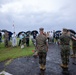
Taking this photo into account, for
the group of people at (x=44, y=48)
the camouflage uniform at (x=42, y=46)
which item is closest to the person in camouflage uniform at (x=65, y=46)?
the group of people at (x=44, y=48)

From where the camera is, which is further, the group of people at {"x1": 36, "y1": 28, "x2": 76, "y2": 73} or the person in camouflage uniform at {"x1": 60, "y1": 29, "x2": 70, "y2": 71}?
the person in camouflage uniform at {"x1": 60, "y1": 29, "x2": 70, "y2": 71}

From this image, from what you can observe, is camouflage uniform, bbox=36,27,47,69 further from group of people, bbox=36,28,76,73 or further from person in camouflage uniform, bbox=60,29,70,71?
person in camouflage uniform, bbox=60,29,70,71

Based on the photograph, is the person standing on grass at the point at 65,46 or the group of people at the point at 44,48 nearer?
the group of people at the point at 44,48

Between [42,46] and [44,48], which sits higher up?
[42,46]

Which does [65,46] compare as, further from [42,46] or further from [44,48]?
[42,46]

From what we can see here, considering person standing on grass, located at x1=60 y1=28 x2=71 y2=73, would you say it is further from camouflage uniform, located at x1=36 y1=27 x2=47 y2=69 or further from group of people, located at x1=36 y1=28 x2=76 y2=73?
camouflage uniform, located at x1=36 y1=27 x2=47 y2=69

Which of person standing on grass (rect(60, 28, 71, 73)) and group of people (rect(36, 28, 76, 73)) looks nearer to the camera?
group of people (rect(36, 28, 76, 73))

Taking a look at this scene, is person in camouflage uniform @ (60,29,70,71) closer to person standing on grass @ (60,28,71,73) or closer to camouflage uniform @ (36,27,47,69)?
person standing on grass @ (60,28,71,73)

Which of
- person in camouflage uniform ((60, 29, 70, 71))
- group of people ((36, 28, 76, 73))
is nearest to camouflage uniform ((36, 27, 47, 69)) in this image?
group of people ((36, 28, 76, 73))

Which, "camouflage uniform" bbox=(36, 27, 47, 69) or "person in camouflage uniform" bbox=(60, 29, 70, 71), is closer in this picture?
"camouflage uniform" bbox=(36, 27, 47, 69)

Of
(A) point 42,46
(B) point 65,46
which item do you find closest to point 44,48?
(A) point 42,46

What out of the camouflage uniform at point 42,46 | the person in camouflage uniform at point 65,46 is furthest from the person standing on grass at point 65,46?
Result: the camouflage uniform at point 42,46

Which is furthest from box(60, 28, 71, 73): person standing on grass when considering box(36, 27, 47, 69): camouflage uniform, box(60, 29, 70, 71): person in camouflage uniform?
box(36, 27, 47, 69): camouflage uniform

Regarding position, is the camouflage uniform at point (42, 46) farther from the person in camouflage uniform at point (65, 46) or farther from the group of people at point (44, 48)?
the person in camouflage uniform at point (65, 46)
